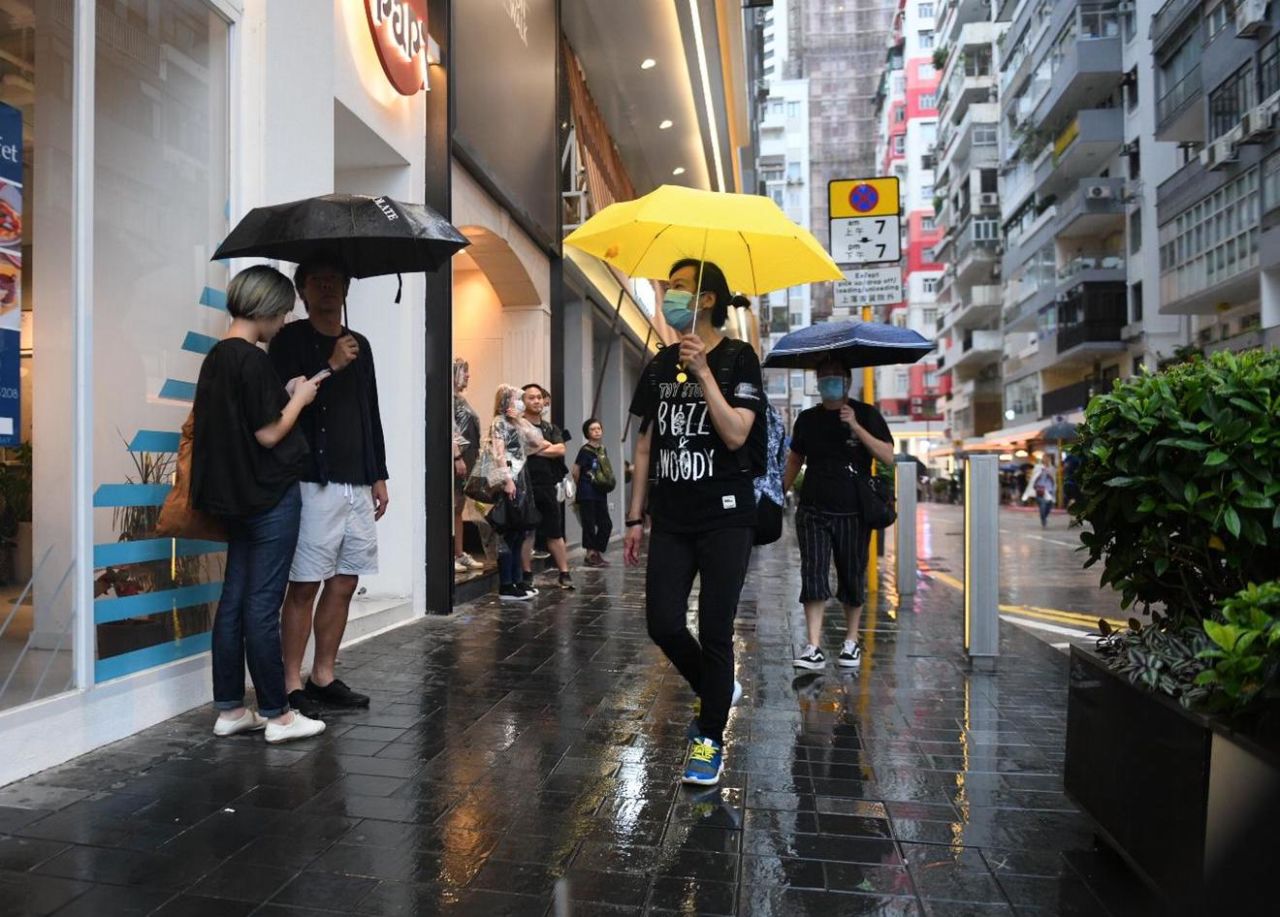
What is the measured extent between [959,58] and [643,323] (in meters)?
45.7

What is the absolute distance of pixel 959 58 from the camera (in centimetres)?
5703

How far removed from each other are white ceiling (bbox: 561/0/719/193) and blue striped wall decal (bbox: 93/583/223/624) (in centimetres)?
1090

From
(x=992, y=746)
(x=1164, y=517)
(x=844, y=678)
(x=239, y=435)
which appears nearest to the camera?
(x=1164, y=517)

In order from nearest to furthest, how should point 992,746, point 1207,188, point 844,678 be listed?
point 992,746 < point 844,678 < point 1207,188

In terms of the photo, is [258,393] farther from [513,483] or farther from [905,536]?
[905,536]

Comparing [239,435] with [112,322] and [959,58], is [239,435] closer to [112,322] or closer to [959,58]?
[112,322]

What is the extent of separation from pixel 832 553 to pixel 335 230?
3.40 metres

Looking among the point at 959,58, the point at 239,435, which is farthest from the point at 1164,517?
the point at 959,58

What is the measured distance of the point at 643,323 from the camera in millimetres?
20719

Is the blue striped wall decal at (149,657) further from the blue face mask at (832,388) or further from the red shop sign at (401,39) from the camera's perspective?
the red shop sign at (401,39)

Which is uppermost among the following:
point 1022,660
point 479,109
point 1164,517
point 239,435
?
point 479,109

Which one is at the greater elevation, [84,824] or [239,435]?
[239,435]

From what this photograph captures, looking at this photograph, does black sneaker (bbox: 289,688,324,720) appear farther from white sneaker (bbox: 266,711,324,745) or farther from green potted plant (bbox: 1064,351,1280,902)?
green potted plant (bbox: 1064,351,1280,902)

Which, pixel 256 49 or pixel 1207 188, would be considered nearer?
pixel 256 49
